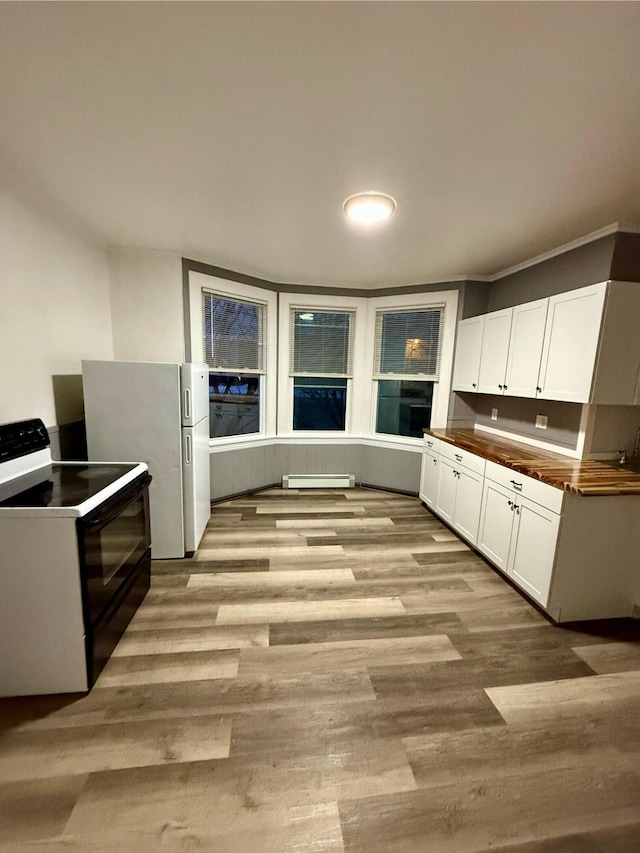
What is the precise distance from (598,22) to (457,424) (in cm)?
315

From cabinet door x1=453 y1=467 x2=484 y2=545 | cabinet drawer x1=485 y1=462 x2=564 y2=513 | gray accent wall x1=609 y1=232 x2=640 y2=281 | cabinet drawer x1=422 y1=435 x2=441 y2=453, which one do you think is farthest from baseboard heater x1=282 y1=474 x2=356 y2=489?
gray accent wall x1=609 y1=232 x2=640 y2=281

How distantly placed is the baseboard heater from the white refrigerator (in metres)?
1.67

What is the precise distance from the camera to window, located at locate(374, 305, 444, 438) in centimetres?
392

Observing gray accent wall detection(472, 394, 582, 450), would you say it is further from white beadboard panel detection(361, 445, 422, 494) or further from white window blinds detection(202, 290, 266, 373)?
white window blinds detection(202, 290, 266, 373)

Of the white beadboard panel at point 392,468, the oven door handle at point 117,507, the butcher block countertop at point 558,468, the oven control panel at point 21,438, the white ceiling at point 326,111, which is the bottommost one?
the white beadboard panel at point 392,468

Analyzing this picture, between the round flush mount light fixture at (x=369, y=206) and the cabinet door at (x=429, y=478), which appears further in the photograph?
the cabinet door at (x=429, y=478)

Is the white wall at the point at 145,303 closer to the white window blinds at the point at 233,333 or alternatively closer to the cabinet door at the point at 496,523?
the white window blinds at the point at 233,333

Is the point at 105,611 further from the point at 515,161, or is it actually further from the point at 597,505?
the point at 515,161

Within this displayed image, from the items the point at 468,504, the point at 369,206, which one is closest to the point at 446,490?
the point at 468,504

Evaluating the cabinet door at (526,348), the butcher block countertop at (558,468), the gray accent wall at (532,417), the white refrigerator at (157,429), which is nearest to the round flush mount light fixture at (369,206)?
the cabinet door at (526,348)

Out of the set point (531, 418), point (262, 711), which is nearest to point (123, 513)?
point (262, 711)

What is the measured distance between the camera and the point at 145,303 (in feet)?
10.2

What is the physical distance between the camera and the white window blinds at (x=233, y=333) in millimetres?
3479

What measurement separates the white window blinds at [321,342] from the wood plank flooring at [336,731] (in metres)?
2.54
